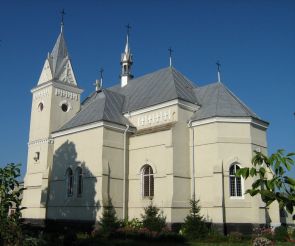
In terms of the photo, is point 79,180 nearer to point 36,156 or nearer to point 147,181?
point 147,181

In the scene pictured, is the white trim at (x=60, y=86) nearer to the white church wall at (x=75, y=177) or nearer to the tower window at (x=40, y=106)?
the tower window at (x=40, y=106)

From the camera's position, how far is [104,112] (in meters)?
27.9

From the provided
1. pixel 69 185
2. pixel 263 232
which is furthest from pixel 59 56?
pixel 263 232

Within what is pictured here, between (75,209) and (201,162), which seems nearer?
(201,162)

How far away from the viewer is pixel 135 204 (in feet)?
87.4

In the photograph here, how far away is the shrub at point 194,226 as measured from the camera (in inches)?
859

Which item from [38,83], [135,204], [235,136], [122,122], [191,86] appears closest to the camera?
[235,136]

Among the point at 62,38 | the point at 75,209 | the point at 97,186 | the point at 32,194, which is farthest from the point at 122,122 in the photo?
the point at 62,38

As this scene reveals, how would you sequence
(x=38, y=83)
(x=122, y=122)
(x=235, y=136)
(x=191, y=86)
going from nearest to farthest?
(x=235, y=136)
(x=122, y=122)
(x=191, y=86)
(x=38, y=83)

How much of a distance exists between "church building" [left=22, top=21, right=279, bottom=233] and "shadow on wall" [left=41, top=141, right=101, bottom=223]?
0.24 ft

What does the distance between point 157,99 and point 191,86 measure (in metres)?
3.98

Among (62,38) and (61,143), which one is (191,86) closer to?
(61,143)

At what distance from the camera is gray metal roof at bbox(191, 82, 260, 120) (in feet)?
83.0

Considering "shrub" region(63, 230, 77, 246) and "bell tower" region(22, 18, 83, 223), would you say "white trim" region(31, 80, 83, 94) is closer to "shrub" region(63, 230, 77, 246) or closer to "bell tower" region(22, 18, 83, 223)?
"bell tower" region(22, 18, 83, 223)
